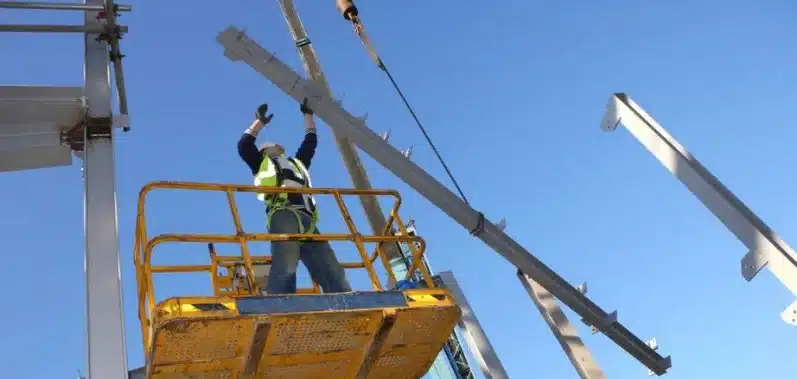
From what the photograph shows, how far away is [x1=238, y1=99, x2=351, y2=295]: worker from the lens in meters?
6.16

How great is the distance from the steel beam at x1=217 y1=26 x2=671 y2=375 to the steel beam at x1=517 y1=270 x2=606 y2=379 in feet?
1.12

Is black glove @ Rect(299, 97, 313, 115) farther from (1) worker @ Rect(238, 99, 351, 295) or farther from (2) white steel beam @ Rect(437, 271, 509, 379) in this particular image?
(2) white steel beam @ Rect(437, 271, 509, 379)

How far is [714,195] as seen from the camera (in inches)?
275

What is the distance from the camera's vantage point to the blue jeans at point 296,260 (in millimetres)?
6117

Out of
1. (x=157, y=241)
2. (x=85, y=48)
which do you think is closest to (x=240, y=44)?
(x=85, y=48)

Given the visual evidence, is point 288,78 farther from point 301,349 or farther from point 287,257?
point 301,349

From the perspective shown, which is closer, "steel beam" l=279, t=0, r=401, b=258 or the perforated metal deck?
the perforated metal deck

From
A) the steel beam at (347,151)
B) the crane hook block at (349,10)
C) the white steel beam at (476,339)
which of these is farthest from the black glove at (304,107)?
the white steel beam at (476,339)

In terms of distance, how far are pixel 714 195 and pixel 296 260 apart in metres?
4.09

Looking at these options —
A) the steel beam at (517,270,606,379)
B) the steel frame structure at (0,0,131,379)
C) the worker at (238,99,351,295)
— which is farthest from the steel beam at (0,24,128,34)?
the steel beam at (517,270,606,379)

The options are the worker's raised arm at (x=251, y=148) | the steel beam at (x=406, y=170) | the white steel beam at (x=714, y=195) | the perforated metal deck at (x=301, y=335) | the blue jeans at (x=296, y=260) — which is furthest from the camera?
the steel beam at (x=406, y=170)

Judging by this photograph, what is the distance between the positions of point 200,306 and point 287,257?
1.23 m

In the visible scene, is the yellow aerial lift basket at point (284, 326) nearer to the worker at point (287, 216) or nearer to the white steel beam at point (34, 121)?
the worker at point (287, 216)

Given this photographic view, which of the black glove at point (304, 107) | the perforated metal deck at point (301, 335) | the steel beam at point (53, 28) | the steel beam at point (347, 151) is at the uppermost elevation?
the steel beam at point (347, 151)
